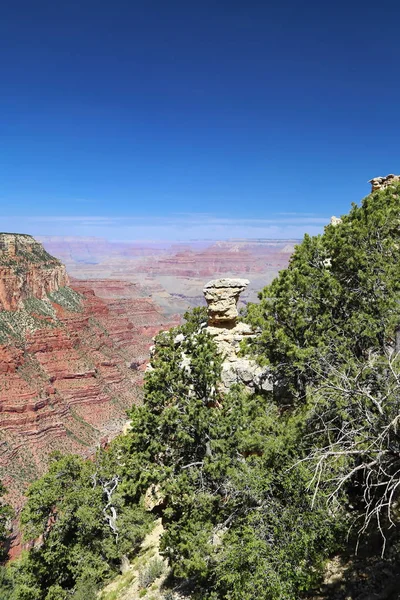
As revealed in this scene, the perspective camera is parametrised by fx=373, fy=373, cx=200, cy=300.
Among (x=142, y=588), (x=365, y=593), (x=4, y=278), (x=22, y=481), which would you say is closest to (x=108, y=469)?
(x=142, y=588)

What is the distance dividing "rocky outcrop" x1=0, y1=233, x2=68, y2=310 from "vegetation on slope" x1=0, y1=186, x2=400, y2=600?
8802 centimetres

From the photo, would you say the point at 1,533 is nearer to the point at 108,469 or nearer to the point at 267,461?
the point at 108,469

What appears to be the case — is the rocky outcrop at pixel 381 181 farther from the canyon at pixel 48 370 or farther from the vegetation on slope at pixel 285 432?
the canyon at pixel 48 370

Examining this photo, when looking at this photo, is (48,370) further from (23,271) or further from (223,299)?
(223,299)

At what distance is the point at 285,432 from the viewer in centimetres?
1099

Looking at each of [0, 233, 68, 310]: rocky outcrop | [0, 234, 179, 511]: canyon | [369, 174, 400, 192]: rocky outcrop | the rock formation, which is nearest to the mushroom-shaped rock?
the rock formation

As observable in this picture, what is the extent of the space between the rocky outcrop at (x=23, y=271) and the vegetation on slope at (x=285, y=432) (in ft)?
289

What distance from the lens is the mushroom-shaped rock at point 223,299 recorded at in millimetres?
19500

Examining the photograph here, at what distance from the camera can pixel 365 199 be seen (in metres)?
13.8

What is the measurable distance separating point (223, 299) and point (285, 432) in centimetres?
949

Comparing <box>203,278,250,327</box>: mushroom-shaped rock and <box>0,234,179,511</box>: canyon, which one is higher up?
<box>203,278,250,327</box>: mushroom-shaped rock

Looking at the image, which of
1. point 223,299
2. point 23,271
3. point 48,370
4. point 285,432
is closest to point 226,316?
point 223,299

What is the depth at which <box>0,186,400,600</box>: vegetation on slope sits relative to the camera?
9016 millimetres

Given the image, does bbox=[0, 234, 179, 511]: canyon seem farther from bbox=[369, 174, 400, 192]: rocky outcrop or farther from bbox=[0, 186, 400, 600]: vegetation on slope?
bbox=[369, 174, 400, 192]: rocky outcrop
